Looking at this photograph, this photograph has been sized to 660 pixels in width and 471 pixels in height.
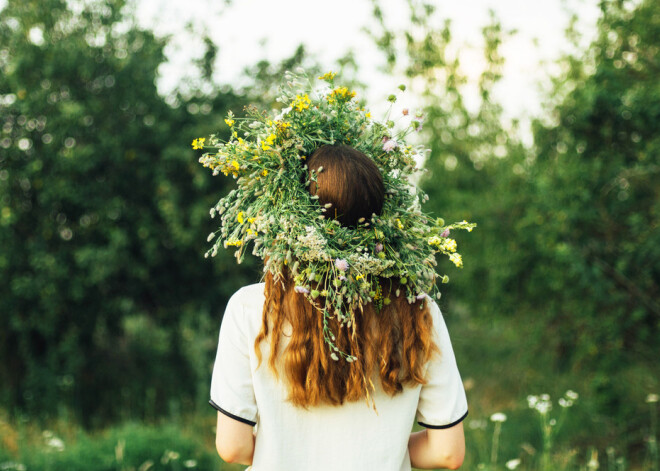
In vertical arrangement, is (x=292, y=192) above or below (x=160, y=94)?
below

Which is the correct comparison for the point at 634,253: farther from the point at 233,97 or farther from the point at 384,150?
the point at 233,97

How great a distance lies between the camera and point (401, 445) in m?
1.83

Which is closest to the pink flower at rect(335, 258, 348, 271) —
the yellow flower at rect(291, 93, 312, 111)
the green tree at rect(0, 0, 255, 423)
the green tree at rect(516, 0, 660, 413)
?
the yellow flower at rect(291, 93, 312, 111)

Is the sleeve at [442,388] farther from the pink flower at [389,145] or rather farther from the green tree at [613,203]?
the green tree at [613,203]

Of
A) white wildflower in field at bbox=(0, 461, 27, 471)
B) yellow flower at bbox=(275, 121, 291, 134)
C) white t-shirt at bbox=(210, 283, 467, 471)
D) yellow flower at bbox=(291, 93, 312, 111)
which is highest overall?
yellow flower at bbox=(291, 93, 312, 111)

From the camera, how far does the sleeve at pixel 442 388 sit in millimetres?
1843

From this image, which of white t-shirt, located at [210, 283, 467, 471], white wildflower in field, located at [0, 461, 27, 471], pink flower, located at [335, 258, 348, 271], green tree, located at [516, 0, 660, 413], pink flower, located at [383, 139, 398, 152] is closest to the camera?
pink flower, located at [335, 258, 348, 271]

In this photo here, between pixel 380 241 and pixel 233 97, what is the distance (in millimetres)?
5875

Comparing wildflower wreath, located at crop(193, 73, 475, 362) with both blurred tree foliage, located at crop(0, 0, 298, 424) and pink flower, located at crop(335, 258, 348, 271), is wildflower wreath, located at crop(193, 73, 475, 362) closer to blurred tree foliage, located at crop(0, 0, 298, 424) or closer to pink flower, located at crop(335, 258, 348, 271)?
pink flower, located at crop(335, 258, 348, 271)

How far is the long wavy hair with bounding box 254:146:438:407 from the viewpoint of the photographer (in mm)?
1725

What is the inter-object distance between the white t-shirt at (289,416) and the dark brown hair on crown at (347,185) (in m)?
0.34

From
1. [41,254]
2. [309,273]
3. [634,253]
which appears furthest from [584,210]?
[41,254]

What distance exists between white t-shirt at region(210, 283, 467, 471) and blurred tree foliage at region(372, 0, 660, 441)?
384 centimetres

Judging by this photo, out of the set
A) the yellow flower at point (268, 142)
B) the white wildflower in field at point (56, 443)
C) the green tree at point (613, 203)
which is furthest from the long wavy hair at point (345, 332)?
the green tree at point (613, 203)
